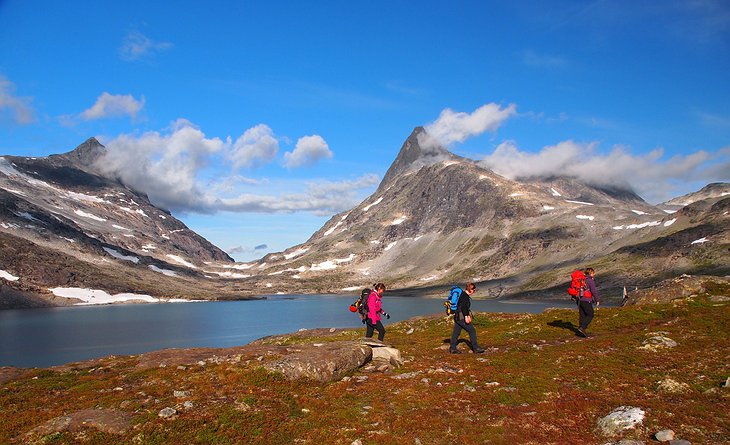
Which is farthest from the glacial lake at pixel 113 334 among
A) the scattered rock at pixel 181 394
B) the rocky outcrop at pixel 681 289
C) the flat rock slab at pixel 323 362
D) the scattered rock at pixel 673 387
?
the scattered rock at pixel 673 387

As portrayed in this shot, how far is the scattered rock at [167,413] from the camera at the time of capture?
52.3 feet

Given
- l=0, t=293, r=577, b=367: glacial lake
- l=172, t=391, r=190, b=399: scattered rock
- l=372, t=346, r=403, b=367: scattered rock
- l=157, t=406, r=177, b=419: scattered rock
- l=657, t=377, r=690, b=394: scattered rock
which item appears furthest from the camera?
l=0, t=293, r=577, b=367: glacial lake

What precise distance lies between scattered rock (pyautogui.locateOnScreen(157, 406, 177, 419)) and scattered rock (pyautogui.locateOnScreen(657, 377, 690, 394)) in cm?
1779

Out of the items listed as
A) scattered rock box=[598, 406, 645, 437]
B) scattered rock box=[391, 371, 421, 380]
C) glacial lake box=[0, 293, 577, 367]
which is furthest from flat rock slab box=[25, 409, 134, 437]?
glacial lake box=[0, 293, 577, 367]

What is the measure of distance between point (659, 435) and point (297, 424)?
1115 centimetres

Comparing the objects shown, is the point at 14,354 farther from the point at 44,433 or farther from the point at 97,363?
the point at 44,433

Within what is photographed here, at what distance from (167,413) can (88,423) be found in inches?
92.6

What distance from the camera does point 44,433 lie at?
46.6 feet

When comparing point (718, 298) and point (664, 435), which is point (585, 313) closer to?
point (718, 298)

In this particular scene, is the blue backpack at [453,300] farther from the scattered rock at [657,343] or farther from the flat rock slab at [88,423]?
the flat rock slab at [88,423]

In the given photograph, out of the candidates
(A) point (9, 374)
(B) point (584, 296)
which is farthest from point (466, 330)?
(A) point (9, 374)

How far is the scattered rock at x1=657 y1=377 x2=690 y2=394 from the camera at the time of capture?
17234mm

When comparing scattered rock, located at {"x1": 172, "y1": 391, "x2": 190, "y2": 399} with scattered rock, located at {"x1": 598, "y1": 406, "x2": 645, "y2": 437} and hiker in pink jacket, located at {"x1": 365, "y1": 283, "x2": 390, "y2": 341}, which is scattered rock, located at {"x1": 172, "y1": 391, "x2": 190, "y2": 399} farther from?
scattered rock, located at {"x1": 598, "y1": 406, "x2": 645, "y2": 437}

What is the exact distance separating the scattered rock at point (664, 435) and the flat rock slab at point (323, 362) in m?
12.9
